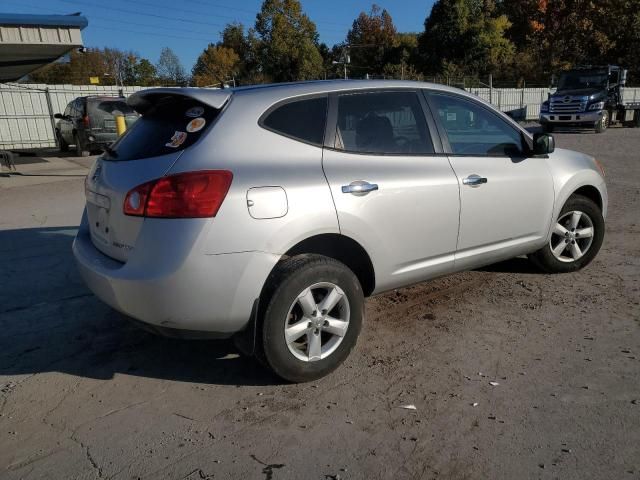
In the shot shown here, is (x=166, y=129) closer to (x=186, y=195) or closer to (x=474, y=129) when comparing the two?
(x=186, y=195)

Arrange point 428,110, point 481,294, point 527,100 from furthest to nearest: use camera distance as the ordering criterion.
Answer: point 527,100
point 481,294
point 428,110

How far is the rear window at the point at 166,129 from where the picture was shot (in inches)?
114

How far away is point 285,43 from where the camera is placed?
194 ft

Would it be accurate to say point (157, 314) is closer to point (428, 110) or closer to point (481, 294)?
→ point (428, 110)

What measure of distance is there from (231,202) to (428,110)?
1.77m

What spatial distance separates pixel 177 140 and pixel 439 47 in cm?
4827

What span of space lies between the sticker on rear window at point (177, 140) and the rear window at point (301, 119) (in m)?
0.44

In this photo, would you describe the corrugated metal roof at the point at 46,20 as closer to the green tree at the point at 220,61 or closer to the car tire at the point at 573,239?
the car tire at the point at 573,239

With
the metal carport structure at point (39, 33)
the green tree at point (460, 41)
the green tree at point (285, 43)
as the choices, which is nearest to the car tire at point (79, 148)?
the metal carport structure at point (39, 33)

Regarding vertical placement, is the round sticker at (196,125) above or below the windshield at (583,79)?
below

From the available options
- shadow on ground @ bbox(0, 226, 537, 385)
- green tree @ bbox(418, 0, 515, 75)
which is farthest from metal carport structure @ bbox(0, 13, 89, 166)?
green tree @ bbox(418, 0, 515, 75)

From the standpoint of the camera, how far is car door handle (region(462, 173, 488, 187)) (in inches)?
148

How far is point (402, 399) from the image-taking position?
2.92m

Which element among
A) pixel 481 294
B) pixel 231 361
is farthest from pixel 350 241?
pixel 481 294
